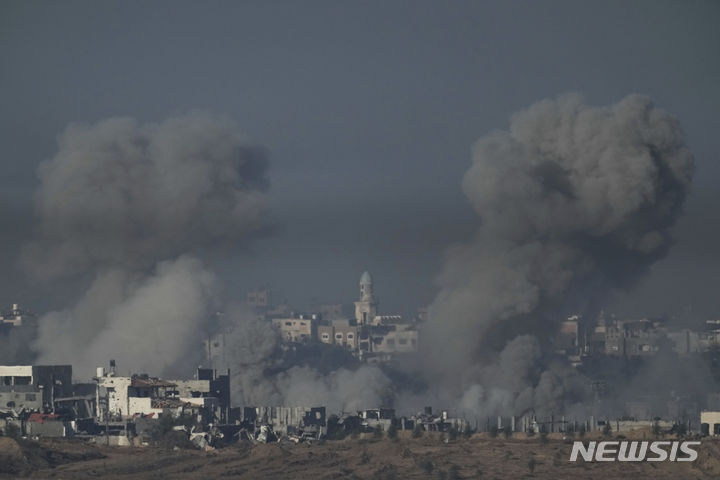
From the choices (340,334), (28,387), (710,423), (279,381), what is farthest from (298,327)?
(710,423)

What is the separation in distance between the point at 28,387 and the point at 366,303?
78548 mm

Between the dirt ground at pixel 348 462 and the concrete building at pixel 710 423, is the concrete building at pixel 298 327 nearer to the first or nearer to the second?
the concrete building at pixel 710 423

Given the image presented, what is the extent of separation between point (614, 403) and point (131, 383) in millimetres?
21980

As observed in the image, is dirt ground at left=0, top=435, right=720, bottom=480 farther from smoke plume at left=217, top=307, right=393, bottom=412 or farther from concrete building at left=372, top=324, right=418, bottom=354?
concrete building at left=372, top=324, right=418, bottom=354

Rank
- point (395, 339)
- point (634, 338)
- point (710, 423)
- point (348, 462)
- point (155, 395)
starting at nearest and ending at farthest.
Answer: point (348, 462) < point (710, 423) < point (155, 395) < point (634, 338) < point (395, 339)

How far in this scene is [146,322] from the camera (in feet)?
358

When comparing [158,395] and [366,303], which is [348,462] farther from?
[366,303]

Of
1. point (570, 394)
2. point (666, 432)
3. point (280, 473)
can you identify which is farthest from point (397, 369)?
point (280, 473)

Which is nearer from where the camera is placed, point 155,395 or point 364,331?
point 155,395

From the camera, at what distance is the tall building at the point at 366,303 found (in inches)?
6713

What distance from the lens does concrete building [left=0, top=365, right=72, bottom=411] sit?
96438 millimetres

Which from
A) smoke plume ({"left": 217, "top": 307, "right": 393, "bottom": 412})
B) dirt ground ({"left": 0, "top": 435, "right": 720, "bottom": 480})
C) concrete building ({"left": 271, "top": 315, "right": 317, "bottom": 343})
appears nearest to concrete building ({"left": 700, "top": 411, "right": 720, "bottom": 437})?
dirt ground ({"left": 0, "top": 435, "right": 720, "bottom": 480})

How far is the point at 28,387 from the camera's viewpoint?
317ft

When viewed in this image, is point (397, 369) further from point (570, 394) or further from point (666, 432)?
point (666, 432)
